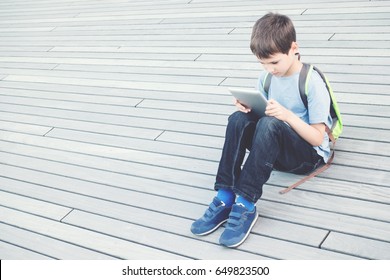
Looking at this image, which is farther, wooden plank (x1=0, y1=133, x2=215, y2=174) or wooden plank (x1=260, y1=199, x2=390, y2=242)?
wooden plank (x1=0, y1=133, x2=215, y2=174)

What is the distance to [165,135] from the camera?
9.89 ft

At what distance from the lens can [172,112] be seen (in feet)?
10.6

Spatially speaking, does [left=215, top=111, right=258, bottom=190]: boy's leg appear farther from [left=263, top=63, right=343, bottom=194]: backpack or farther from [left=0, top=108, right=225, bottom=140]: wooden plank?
[left=0, top=108, right=225, bottom=140]: wooden plank

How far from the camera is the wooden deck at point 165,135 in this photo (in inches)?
86.4

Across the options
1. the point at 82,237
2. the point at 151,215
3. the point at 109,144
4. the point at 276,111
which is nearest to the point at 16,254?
the point at 82,237

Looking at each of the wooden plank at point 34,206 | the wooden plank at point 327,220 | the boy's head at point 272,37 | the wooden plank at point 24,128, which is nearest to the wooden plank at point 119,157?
the wooden plank at point 24,128

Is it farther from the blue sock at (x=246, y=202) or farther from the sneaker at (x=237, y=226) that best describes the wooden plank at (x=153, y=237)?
the blue sock at (x=246, y=202)

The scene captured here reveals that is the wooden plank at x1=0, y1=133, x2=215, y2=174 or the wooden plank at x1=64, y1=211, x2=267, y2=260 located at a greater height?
the wooden plank at x1=64, y1=211, x2=267, y2=260

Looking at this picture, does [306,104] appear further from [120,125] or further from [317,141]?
[120,125]

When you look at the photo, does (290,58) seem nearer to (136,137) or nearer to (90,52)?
(136,137)

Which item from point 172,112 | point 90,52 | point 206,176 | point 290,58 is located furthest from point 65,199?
point 90,52

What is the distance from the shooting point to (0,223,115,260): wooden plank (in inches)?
88.1

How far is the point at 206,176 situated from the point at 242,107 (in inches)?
19.9

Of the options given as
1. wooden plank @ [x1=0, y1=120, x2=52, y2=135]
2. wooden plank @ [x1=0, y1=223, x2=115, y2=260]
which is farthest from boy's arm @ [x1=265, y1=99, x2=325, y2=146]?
wooden plank @ [x1=0, y1=120, x2=52, y2=135]
